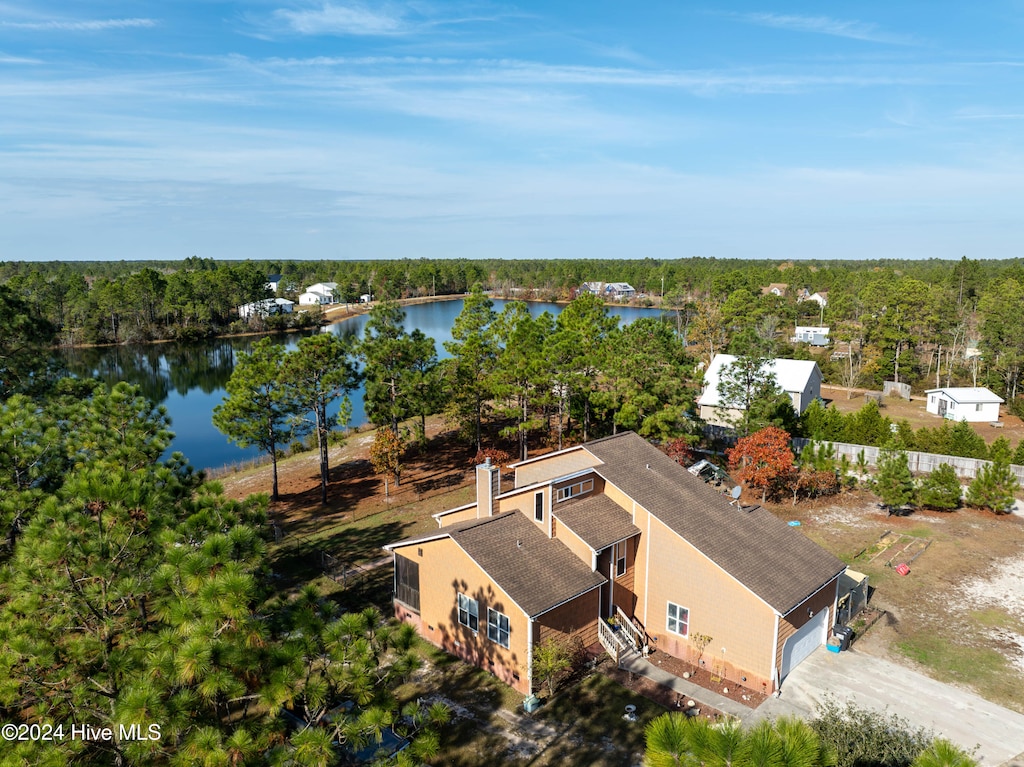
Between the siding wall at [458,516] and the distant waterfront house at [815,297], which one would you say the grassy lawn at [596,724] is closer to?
the siding wall at [458,516]

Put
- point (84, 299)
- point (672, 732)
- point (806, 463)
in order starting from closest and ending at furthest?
1. point (672, 732)
2. point (806, 463)
3. point (84, 299)

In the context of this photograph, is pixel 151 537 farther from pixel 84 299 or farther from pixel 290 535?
pixel 84 299

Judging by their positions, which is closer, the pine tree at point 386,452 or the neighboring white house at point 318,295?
the pine tree at point 386,452

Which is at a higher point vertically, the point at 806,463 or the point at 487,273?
the point at 487,273

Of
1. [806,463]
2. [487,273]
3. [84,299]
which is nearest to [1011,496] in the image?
[806,463]

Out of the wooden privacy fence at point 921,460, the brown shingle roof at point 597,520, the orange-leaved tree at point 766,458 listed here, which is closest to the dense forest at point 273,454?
the wooden privacy fence at point 921,460

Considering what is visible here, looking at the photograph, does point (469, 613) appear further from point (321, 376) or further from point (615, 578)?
point (321, 376)

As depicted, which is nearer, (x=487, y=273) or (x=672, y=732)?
(x=672, y=732)
